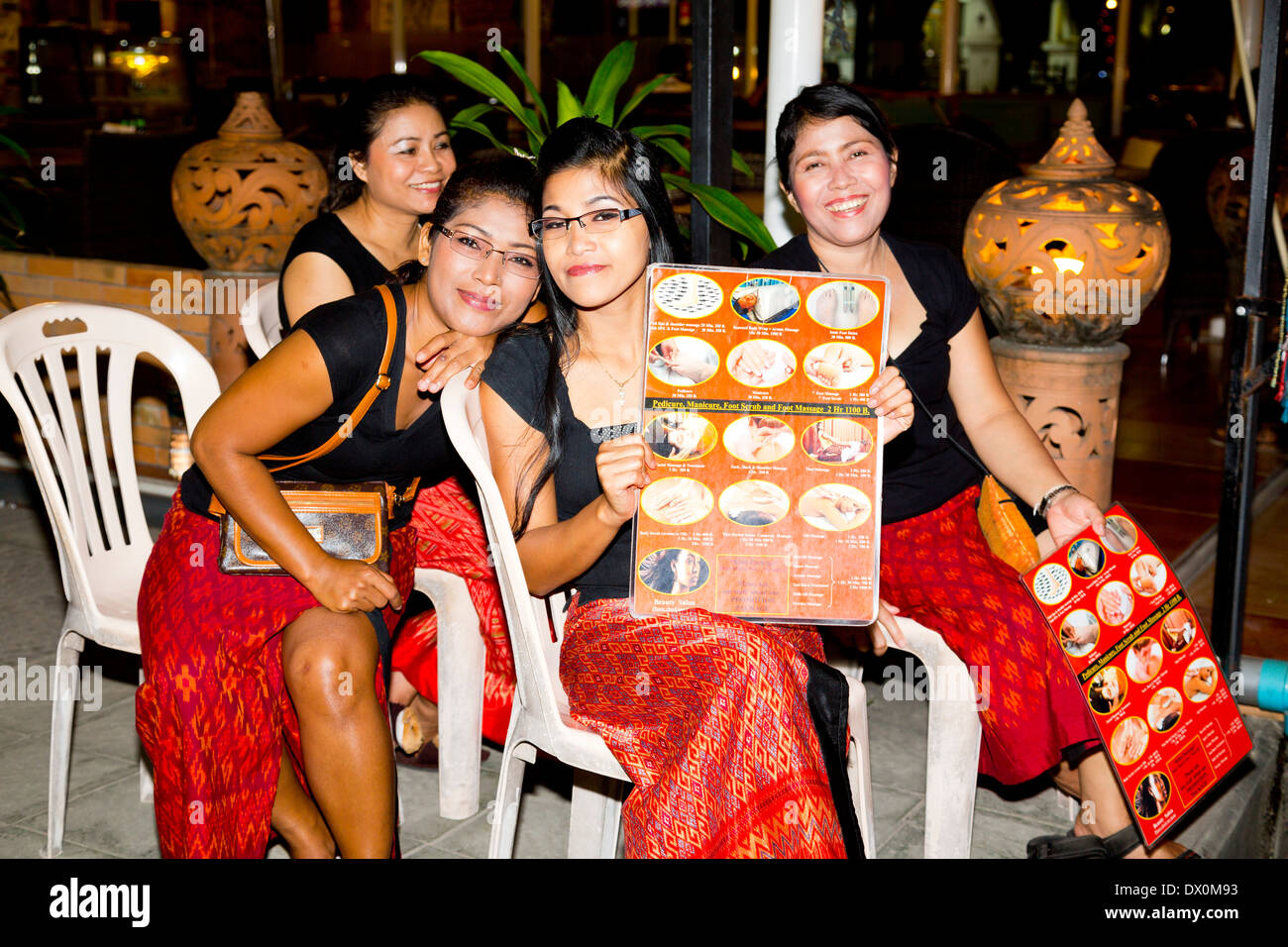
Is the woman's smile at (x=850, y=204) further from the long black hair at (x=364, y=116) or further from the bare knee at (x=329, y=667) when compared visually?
the bare knee at (x=329, y=667)

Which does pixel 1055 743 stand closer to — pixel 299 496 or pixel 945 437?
pixel 945 437

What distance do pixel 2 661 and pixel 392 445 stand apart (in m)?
1.68

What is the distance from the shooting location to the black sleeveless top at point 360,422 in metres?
2.01

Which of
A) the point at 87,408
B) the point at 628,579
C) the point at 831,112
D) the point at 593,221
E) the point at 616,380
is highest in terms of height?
the point at 831,112

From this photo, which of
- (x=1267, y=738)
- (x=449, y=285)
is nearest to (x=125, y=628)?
(x=449, y=285)

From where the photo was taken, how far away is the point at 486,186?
202 cm

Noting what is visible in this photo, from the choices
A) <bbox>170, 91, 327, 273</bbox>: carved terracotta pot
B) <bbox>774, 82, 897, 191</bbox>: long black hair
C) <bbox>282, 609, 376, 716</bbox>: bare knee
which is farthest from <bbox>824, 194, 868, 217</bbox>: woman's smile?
<bbox>170, 91, 327, 273</bbox>: carved terracotta pot

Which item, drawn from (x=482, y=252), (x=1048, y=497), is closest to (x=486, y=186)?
(x=482, y=252)

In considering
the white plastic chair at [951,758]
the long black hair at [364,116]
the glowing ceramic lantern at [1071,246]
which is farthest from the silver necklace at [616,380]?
the glowing ceramic lantern at [1071,246]

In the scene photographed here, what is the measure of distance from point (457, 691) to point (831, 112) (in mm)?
1290

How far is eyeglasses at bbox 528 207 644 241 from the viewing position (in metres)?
1.85

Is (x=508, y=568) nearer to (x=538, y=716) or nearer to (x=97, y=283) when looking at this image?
(x=538, y=716)

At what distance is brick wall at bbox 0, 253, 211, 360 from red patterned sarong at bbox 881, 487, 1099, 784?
273 centimetres
